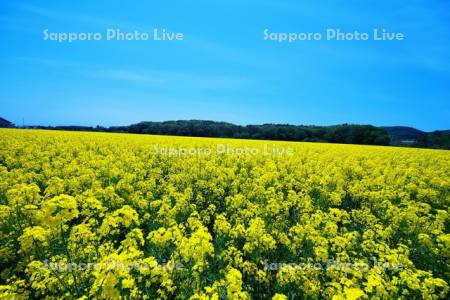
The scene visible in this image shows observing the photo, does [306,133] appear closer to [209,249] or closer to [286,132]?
[286,132]

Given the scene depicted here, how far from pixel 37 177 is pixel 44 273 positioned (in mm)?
7135

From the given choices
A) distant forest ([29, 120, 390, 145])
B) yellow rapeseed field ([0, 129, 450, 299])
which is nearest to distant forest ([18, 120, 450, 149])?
distant forest ([29, 120, 390, 145])

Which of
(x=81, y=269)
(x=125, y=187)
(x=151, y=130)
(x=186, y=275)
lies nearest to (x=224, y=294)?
(x=186, y=275)

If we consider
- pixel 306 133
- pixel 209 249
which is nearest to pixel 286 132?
pixel 306 133

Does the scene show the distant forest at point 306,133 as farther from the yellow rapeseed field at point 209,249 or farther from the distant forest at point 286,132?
the yellow rapeseed field at point 209,249

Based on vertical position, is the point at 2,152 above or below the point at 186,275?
above

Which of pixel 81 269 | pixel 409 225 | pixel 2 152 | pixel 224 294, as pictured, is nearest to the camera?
pixel 224 294

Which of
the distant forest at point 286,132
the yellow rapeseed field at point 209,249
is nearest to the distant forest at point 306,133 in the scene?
the distant forest at point 286,132

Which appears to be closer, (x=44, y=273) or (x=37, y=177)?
(x=44, y=273)

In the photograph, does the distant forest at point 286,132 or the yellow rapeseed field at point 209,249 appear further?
the distant forest at point 286,132

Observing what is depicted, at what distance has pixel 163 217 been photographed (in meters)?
7.97

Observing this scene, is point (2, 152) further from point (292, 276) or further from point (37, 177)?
point (292, 276)

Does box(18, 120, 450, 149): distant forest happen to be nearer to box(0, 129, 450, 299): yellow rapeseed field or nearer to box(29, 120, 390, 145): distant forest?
box(29, 120, 390, 145): distant forest

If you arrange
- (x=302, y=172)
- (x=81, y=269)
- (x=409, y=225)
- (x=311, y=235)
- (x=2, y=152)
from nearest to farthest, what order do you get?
(x=81, y=269), (x=311, y=235), (x=409, y=225), (x=302, y=172), (x=2, y=152)
